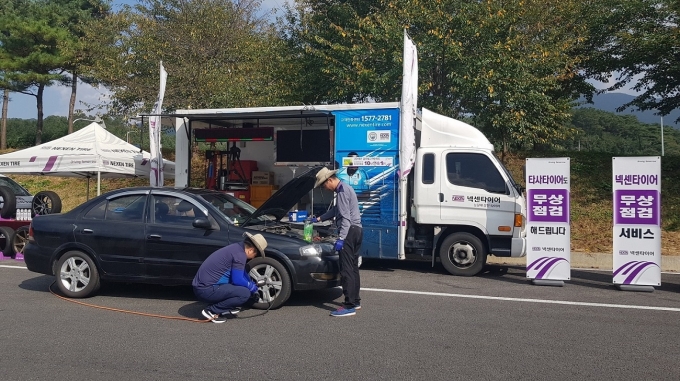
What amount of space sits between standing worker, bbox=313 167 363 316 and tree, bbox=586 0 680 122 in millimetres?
11771

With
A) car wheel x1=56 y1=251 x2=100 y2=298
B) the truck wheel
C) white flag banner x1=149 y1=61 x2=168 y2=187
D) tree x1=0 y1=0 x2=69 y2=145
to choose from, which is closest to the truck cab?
the truck wheel

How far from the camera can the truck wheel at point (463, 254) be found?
10531 mm

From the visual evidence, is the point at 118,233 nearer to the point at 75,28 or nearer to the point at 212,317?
the point at 212,317

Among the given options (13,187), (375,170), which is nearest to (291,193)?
(375,170)

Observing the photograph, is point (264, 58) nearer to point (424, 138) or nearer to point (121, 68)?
point (121, 68)

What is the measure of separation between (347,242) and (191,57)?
1385 cm

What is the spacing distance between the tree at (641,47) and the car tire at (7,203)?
49.3 feet

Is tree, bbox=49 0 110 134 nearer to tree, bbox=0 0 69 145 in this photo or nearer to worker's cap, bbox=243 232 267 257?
tree, bbox=0 0 69 145

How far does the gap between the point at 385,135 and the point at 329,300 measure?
11.6ft

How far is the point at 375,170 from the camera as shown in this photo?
10852 millimetres

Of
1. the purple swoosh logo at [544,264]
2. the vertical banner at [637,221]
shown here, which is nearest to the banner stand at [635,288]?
the vertical banner at [637,221]

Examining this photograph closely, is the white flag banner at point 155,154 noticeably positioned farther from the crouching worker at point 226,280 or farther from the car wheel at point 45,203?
the crouching worker at point 226,280

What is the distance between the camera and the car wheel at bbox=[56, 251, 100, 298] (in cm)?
827

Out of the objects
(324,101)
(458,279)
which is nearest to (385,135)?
(458,279)
